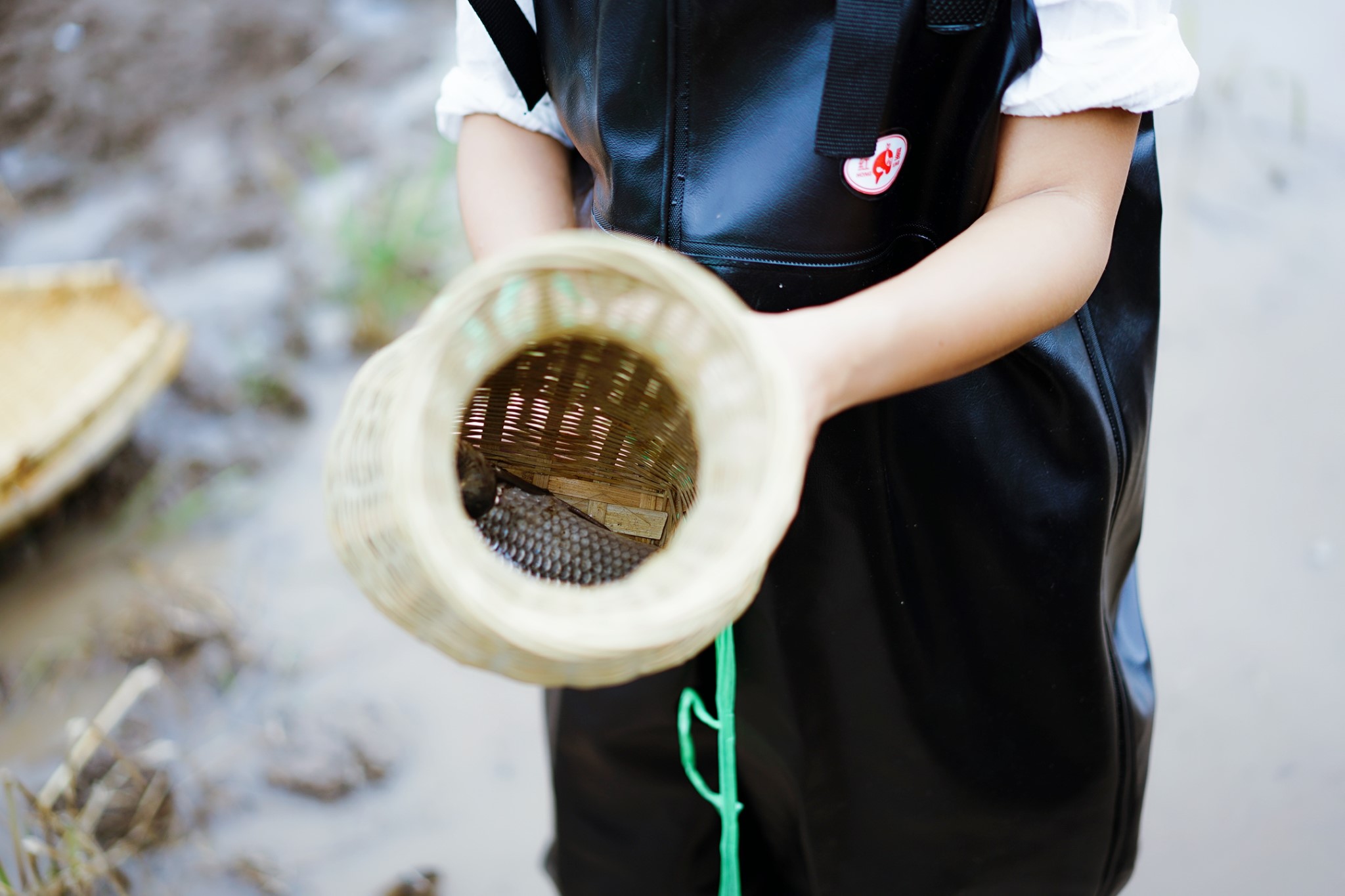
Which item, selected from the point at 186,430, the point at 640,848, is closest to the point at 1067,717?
the point at 640,848

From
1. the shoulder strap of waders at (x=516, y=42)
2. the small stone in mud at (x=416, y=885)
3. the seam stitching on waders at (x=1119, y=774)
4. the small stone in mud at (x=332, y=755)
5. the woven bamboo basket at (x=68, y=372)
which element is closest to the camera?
the shoulder strap of waders at (x=516, y=42)

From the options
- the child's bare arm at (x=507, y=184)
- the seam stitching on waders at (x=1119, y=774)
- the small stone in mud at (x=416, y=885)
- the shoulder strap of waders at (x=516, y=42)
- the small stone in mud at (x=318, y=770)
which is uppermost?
the shoulder strap of waders at (x=516, y=42)

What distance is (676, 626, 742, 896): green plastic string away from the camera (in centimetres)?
80

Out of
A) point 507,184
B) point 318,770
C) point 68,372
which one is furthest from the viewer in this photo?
point 68,372

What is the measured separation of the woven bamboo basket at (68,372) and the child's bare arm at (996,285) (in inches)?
66.5

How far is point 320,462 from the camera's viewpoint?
82.7 inches

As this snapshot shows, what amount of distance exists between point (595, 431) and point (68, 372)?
174 centimetres

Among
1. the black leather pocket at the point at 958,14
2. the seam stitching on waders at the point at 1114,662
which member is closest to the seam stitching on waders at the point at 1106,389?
the seam stitching on waders at the point at 1114,662

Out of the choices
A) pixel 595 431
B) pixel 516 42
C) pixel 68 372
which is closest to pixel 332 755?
→ pixel 68 372

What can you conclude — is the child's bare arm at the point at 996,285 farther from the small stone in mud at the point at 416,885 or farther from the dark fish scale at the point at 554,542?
the small stone in mud at the point at 416,885

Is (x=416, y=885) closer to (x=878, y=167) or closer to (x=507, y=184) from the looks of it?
(x=507, y=184)

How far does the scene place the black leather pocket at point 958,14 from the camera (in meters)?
0.63

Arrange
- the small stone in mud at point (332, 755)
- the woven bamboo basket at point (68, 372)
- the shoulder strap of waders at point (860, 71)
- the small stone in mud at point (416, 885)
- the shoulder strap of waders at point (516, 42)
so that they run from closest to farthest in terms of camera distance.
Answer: the shoulder strap of waders at point (860, 71) → the shoulder strap of waders at point (516, 42) → the small stone in mud at point (416, 885) → the small stone in mud at point (332, 755) → the woven bamboo basket at point (68, 372)

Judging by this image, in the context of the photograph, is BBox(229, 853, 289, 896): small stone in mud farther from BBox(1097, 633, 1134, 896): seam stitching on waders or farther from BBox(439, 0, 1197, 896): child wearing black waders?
BBox(1097, 633, 1134, 896): seam stitching on waders
